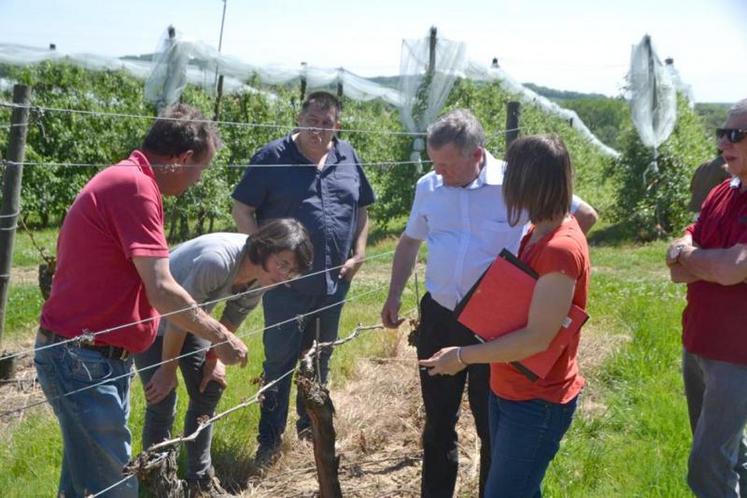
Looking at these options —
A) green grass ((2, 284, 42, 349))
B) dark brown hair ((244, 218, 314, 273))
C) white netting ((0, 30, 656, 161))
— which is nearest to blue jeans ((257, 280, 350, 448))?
dark brown hair ((244, 218, 314, 273))

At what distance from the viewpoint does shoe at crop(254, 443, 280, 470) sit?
164 inches

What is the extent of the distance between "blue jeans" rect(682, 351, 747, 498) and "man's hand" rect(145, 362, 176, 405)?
2046 mm

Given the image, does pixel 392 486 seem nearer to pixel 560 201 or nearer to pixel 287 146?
pixel 287 146

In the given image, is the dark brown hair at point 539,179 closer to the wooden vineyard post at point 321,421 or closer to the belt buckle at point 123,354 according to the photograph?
the wooden vineyard post at point 321,421

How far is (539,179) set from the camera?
2.48 meters

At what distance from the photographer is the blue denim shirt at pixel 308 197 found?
4246 mm

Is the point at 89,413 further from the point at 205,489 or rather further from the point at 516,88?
the point at 516,88

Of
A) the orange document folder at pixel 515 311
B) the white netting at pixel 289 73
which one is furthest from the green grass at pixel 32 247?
the orange document folder at pixel 515 311

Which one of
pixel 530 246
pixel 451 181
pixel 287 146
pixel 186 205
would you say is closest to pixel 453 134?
pixel 451 181

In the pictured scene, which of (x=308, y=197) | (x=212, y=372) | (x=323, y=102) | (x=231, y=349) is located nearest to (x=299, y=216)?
(x=308, y=197)

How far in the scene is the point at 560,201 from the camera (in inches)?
98.1

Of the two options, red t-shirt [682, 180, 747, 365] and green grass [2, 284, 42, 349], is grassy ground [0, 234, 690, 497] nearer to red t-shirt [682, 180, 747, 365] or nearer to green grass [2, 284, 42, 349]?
green grass [2, 284, 42, 349]

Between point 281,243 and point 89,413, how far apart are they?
0.94 metres

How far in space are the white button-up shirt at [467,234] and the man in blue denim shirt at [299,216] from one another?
2.91ft
